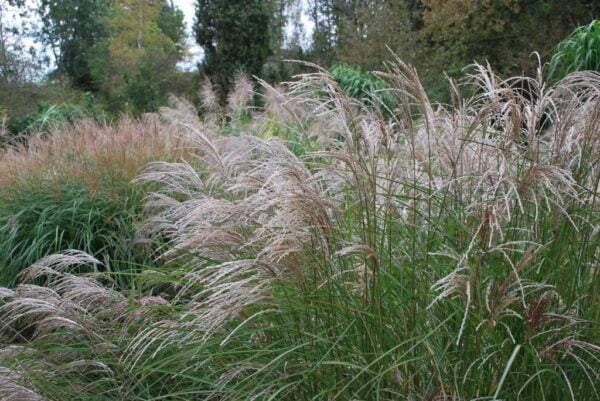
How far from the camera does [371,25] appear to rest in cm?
2125

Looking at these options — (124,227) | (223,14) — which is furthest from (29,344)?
(223,14)

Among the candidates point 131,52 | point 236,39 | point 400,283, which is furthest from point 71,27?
point 400,283

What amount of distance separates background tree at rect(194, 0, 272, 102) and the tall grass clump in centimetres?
1312

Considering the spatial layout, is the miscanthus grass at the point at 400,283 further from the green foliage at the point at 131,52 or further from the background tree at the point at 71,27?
the background tree at the point at 71,27

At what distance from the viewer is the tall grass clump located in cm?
518

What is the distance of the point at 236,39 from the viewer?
→ 19906 mm

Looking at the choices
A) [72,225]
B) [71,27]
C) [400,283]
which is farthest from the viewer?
[71,27]

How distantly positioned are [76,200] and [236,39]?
15237mm

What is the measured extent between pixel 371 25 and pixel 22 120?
34.3ft

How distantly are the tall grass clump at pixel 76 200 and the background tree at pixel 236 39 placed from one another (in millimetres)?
13116

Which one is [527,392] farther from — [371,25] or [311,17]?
[311,17]

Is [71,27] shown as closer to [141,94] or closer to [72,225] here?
[141,94]

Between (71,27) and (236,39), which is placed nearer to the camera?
(236,39)

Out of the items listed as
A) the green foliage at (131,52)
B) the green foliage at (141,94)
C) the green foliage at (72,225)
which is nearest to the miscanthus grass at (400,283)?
the green foliage at (72,225)
